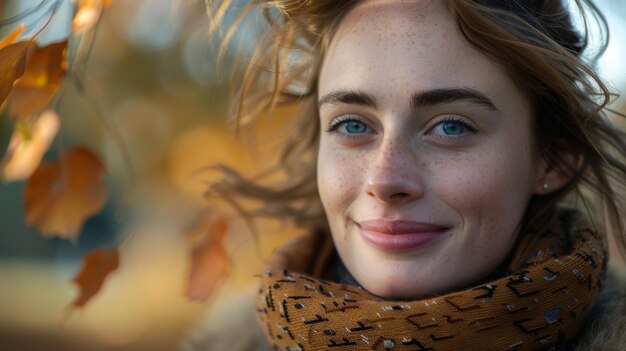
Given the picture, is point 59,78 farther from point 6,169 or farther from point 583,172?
point 583,172

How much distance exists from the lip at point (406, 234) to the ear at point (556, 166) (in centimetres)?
31

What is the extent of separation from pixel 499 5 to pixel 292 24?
530 mm

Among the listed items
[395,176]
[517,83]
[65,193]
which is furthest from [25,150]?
[517,83]

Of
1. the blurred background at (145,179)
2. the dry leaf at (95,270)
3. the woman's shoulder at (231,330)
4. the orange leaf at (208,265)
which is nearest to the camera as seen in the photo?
the dry leaf at (95,270)

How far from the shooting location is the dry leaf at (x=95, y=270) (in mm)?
1846

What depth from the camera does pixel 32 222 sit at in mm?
1784

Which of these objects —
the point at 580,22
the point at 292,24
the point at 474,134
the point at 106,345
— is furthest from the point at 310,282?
the point at 106,345

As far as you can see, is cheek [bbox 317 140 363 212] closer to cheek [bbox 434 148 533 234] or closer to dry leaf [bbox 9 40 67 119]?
cheek [bbox 434 148 533 234]

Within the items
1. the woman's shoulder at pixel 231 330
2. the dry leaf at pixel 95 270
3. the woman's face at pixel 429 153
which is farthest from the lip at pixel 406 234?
the dry leaf at pixel 95 270

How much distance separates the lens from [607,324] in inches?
66.2

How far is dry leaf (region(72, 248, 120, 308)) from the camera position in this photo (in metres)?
1.85

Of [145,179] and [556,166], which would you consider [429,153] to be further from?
[145,179]

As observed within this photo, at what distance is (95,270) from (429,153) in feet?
2.91

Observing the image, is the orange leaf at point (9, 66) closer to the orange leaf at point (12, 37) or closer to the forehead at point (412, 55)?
the orange leaf at point (12, 37)
